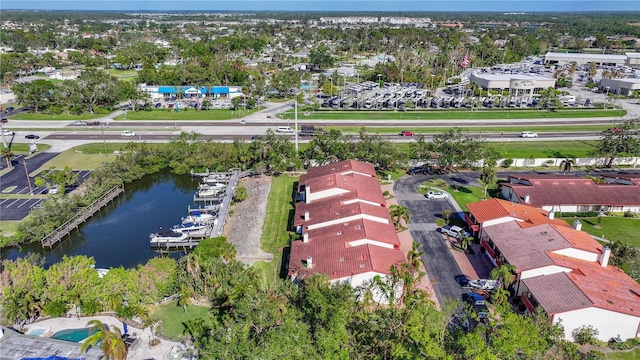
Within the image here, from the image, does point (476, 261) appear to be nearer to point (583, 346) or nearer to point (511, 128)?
point (583, 346)

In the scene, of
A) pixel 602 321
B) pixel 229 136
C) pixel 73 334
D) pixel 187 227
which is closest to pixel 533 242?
pixel 602 321

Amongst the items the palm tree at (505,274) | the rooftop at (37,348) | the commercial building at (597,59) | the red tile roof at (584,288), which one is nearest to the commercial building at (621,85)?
the commercial building at (597,59)

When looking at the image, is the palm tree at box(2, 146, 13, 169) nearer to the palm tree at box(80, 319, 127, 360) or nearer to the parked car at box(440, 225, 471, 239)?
the palm tree at box(80, 319, 127, 360)

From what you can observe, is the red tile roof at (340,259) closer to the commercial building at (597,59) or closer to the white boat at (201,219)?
the white boat at (201,219)

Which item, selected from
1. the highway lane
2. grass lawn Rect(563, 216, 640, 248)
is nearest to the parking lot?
the highway lane

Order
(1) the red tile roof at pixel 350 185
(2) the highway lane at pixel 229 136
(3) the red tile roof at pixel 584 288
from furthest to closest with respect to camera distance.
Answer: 1. (2) the highway lane at pixel 229 136
2. (1) the red tile roof at pixel 350 185
3. (3) the red tile roof at pixel 584 288

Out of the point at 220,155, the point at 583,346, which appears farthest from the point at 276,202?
the point at 583,346
